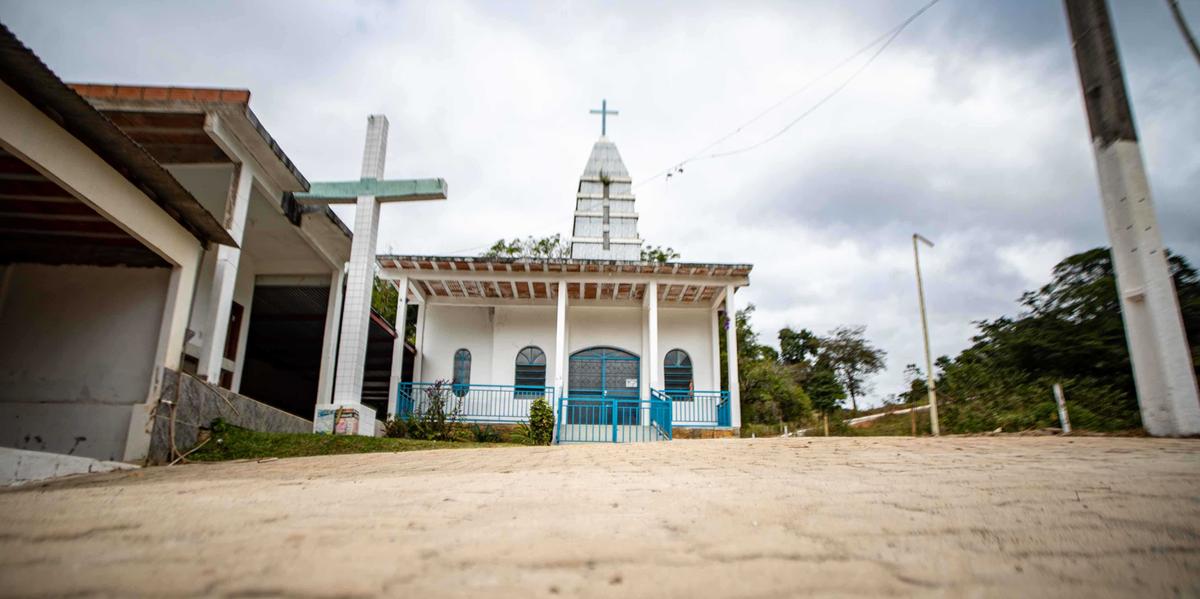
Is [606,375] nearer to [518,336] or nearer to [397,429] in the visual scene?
[518,336]

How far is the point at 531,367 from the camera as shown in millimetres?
15672

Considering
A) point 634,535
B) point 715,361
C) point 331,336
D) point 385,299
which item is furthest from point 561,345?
point 385,299

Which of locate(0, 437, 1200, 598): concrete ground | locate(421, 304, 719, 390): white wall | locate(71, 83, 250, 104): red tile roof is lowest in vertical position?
locate(0, 437, 1200, 598): concrete ground

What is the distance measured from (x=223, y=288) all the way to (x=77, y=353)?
2139mm

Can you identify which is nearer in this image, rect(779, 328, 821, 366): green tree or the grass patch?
the grass patch

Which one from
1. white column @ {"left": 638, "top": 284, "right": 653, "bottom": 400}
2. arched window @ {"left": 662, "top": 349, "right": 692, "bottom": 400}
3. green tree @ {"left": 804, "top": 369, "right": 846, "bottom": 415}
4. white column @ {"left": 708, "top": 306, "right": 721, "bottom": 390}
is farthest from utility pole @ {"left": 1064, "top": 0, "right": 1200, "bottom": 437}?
green tree @ {"left": 804, "top": 369, "right": 846, "bottom": 415}

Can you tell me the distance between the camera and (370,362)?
1697 centimetres

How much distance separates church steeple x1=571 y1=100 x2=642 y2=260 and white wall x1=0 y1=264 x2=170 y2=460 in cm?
1268

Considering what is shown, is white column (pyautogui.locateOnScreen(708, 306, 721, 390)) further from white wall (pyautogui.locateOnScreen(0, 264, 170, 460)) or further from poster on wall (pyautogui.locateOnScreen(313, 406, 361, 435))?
white wall (pyautogui.locateOnScreen(0, 264, 170, 460))

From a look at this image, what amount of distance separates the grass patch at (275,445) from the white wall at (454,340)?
22.4ft

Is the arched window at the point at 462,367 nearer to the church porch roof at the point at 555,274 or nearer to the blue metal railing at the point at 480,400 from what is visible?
the blue metal railing at the point at 480,400

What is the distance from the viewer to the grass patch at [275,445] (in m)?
7.16

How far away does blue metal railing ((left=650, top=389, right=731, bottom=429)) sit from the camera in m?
13.6

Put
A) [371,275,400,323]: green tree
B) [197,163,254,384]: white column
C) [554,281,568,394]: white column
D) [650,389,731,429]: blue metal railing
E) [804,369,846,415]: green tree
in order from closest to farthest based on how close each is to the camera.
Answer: [197,163,254,384]: white column, [650,389,731,429]: blue metal railing, [554,281,568,394]: white column, [804,369,846,415]: green tree, [371,275,400,323]: green tree
